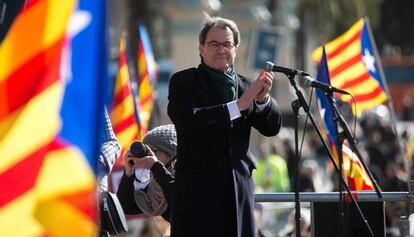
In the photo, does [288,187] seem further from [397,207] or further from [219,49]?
[219,49]

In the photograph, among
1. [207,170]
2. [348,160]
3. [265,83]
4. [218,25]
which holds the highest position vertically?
[218,25]

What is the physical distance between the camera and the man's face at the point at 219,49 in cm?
517

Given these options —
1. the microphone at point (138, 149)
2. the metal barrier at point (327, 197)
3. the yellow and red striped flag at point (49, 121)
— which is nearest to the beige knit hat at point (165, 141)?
the microphone at point (138, 149)

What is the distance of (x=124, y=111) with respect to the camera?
415 inches

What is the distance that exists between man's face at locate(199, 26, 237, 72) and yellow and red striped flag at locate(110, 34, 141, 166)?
4.44 m

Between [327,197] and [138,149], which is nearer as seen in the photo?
[138,149]

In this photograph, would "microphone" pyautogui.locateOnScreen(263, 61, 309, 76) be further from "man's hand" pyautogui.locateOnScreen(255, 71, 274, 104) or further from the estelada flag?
the estelada flag

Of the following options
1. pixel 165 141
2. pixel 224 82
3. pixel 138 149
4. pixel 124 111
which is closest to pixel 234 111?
pixel 224 82

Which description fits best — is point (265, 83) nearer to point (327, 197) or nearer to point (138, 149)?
point (138, 149)

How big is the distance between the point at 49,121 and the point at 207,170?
170 cm

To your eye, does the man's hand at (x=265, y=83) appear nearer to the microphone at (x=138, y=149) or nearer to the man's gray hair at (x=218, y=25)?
the man's gray hair at (x=218, y=25)

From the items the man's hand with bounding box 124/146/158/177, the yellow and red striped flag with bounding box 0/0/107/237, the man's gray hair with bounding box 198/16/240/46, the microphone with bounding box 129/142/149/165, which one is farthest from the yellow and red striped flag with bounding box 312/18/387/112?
the yellow and red striped flag with bounding box 0/0/107/237

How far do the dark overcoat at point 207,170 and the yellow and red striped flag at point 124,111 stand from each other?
14.6 feet

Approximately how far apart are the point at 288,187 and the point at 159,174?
10.0 metres
